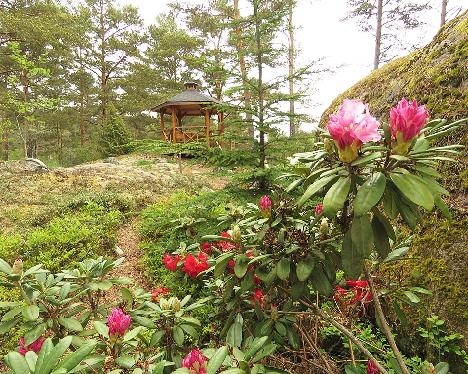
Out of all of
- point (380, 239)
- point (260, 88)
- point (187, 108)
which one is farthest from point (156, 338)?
point (187, 108)

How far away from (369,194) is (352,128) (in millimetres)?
223

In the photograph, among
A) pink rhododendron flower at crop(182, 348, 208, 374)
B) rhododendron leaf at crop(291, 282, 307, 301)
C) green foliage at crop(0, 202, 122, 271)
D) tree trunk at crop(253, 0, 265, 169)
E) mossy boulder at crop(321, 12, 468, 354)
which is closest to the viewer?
pink rhododendron flower at crop(182, 348, 208, 374)

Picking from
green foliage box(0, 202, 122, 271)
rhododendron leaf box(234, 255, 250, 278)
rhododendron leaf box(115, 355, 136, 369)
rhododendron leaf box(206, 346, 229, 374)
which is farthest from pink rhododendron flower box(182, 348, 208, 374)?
green foliage box(0, 202, 122, 271)

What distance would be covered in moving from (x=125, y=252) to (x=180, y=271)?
1.63 meters

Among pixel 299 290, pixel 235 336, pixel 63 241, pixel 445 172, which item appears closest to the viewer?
pixel 299 290

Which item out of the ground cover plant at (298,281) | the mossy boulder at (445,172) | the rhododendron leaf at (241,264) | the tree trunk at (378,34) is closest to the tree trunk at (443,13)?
the tree trunk at (378,34)

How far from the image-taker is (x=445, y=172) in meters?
2.48

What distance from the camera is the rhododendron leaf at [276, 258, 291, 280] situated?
148cm

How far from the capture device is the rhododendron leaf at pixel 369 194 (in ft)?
3.18

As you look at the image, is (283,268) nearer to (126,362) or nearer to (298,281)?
(298,281)

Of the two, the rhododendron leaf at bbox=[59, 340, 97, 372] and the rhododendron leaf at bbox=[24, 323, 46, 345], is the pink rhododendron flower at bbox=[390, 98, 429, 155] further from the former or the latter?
the rhododendron leaf at bbox=[24, 323, 46, 345]

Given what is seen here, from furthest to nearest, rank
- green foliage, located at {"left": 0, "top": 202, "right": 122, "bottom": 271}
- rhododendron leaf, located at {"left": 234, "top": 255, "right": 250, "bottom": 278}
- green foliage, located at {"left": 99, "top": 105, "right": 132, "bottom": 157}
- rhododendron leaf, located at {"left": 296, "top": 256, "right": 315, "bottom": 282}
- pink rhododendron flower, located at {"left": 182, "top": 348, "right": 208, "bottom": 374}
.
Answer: green foliage, located at {"left": 99, "top": 105, "right": 132, "bottom": 157}, green foliage, located at {"left": 0, "top": 202, "right": 122, "bottom": 271}, rhododendron leaf, located at {"left": 234, "top": 255, "right": 250, "bottom": 278}, rhododendron leaf, located at {"left": 296, "top": 256, "right": 315, "bottom": 282}, pink rhododendron flower, located at {"left": 182, "top": 348, "right": 208, "bottom": 374}

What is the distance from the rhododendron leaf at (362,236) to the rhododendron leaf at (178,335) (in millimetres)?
1117

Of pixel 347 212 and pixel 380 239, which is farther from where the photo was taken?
pixel 347 212
